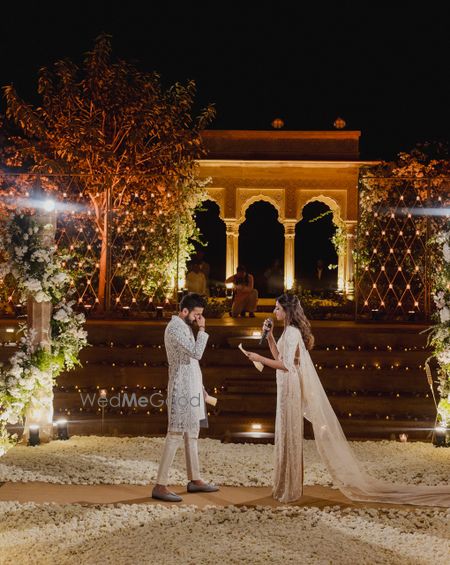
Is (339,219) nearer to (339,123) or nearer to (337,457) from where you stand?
(339,123)

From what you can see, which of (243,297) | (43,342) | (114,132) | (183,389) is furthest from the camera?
(114,132)

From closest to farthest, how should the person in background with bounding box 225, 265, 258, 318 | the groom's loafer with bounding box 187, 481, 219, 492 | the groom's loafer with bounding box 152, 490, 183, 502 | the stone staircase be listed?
the groom's loafer with bounding box 152, 490, 183, 502
the groom's loafer with bounding box 187, 481, 219, 492
the stone staircase
the person in background with bounding box 225, 265, 258, 318

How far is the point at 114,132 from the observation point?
16.0 m

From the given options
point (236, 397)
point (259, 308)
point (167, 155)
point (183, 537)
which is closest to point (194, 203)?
point (167, 155)

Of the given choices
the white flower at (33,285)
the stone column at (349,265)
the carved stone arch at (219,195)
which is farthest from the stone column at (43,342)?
the carved stone arch at (219,195)

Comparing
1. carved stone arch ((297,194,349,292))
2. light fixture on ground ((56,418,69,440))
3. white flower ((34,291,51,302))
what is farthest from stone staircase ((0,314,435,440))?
carved stone arch ((297,194,349,292))

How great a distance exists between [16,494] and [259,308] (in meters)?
12.6

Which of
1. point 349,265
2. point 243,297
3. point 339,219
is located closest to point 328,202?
point 339,219

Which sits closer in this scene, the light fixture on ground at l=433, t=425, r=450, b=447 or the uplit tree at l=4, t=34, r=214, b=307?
the light fixture on ground at l=433, t=425, r=450, b=447

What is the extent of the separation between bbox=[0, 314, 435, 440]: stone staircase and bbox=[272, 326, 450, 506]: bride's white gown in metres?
2.83

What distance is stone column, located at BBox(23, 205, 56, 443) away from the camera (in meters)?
8.84

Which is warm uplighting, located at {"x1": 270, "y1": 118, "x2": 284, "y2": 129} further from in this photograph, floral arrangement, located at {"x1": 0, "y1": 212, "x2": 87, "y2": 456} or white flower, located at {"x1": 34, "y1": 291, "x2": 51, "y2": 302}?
white flower, located at {"x1": 34, "y1": 291, "x2": 51, "y2": 302}

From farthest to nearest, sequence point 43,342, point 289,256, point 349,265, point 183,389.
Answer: point 289,256 < point 349,265 < point 43,342 < point 183,389

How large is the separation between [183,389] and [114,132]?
10431mm
